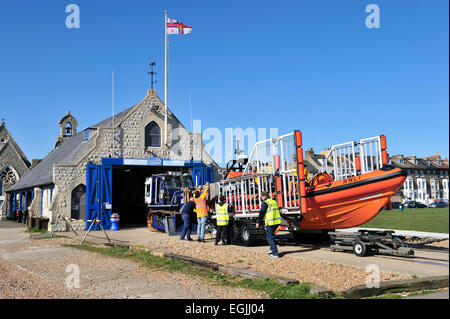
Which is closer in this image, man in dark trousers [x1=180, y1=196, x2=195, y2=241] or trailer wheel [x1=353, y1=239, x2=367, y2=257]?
trailer wheel [x1=353, y1=239, x2=367, y2=257]

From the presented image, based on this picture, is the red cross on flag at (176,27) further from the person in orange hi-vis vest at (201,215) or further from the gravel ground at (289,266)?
the gravel ground at (289,266)

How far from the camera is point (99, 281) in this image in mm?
8508

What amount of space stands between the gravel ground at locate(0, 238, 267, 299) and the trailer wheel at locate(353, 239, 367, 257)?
16.1 feet

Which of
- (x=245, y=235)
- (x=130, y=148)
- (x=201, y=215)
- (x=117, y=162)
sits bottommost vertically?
(x=245, y=235)

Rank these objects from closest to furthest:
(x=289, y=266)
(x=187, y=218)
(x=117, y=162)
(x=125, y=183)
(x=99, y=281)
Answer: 1. (x=99, y=281)
2. (x=289, y=266)
3. (x=187, y=218)
4. (x=117, y=162)
5. (x=125, y=183)

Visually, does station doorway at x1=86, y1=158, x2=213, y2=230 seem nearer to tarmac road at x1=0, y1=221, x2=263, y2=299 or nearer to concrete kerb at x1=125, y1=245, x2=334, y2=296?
tarmac road at x1=0, y1=221, x2=263, y2=299

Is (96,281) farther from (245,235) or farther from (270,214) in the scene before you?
(245,235)

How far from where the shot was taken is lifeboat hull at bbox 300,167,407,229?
10781 millimetres

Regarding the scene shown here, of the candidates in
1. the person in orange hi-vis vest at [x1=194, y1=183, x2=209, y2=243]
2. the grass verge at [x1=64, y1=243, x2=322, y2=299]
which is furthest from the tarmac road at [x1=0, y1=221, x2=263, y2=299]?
the person in orange hi-vis vest at [x1=194, y1=183, x2=209, y2=243]

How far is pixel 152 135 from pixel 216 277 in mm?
19990

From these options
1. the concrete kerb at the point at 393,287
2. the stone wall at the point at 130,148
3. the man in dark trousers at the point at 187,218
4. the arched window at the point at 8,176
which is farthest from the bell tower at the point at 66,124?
the concrete kerb at the point at 393,287

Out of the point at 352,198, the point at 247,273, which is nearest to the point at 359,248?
the point at 352,198

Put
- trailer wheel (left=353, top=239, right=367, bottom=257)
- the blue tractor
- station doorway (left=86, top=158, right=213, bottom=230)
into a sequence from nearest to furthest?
trailer wheel (left=353, top=239, right=367, bottom=257), the blue tractor, station doorway (left=86, top=158, right=213, bottom=230)

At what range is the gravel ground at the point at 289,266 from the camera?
7.90 metres
